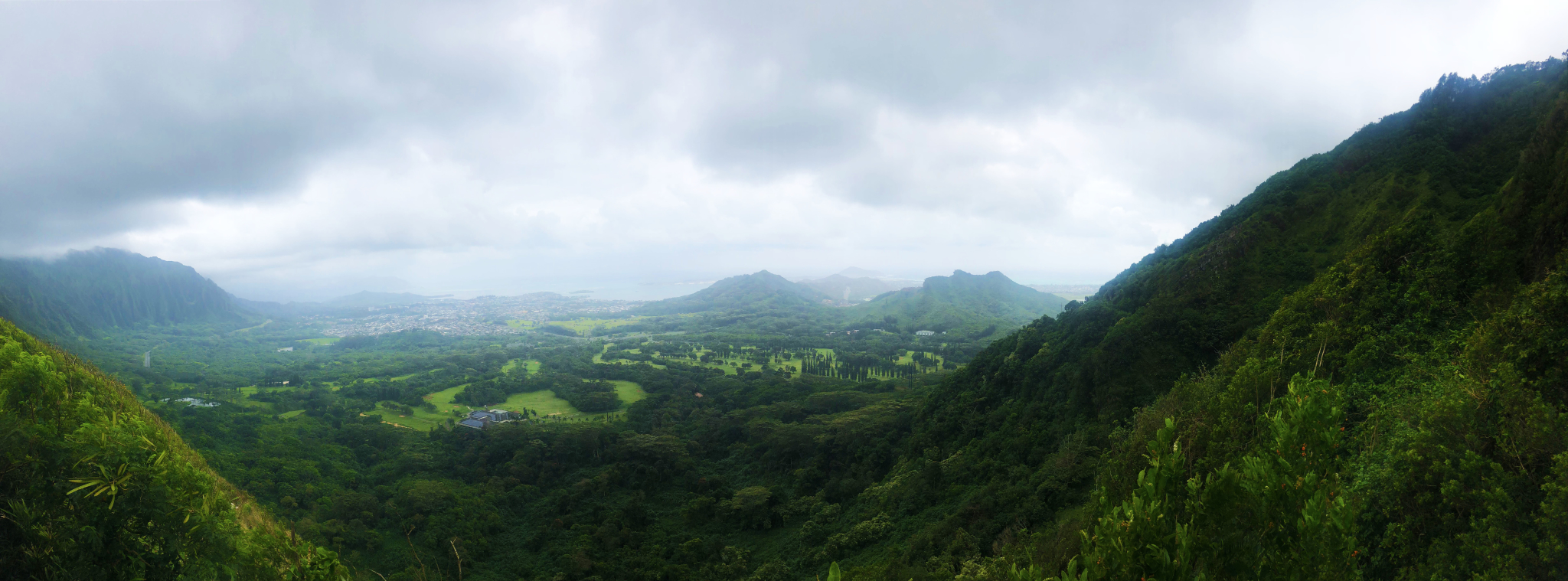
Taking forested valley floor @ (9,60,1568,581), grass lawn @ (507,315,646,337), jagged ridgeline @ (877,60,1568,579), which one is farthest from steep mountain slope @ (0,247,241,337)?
jagged ridgeline @ (877,60,1568,579)

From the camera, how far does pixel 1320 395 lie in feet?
19.5

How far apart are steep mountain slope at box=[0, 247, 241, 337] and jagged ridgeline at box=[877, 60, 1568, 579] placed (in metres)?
110

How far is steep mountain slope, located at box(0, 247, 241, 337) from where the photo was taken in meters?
82.3

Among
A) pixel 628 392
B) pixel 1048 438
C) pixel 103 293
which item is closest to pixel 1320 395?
pixel 1048 438

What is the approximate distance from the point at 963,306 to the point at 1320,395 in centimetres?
13462

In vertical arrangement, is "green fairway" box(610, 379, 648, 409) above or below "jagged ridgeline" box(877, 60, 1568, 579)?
below

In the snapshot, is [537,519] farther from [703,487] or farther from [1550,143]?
[1550,143]

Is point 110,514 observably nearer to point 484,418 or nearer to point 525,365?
point 484,418

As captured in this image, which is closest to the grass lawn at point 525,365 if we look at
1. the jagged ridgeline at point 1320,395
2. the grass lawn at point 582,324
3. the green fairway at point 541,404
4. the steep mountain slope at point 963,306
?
the green fairway at point 541,404

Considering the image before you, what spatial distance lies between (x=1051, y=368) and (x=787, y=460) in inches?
836

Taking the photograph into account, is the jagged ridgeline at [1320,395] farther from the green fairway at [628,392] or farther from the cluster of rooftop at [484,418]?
the cluster of rooftop at [484,418]

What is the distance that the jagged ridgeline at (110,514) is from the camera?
21.3ft

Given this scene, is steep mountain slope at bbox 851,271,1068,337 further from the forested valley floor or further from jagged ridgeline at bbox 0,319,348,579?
jagged ridgeline at bbox 0,319,348,579

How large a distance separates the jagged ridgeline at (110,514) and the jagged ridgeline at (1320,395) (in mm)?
10428
